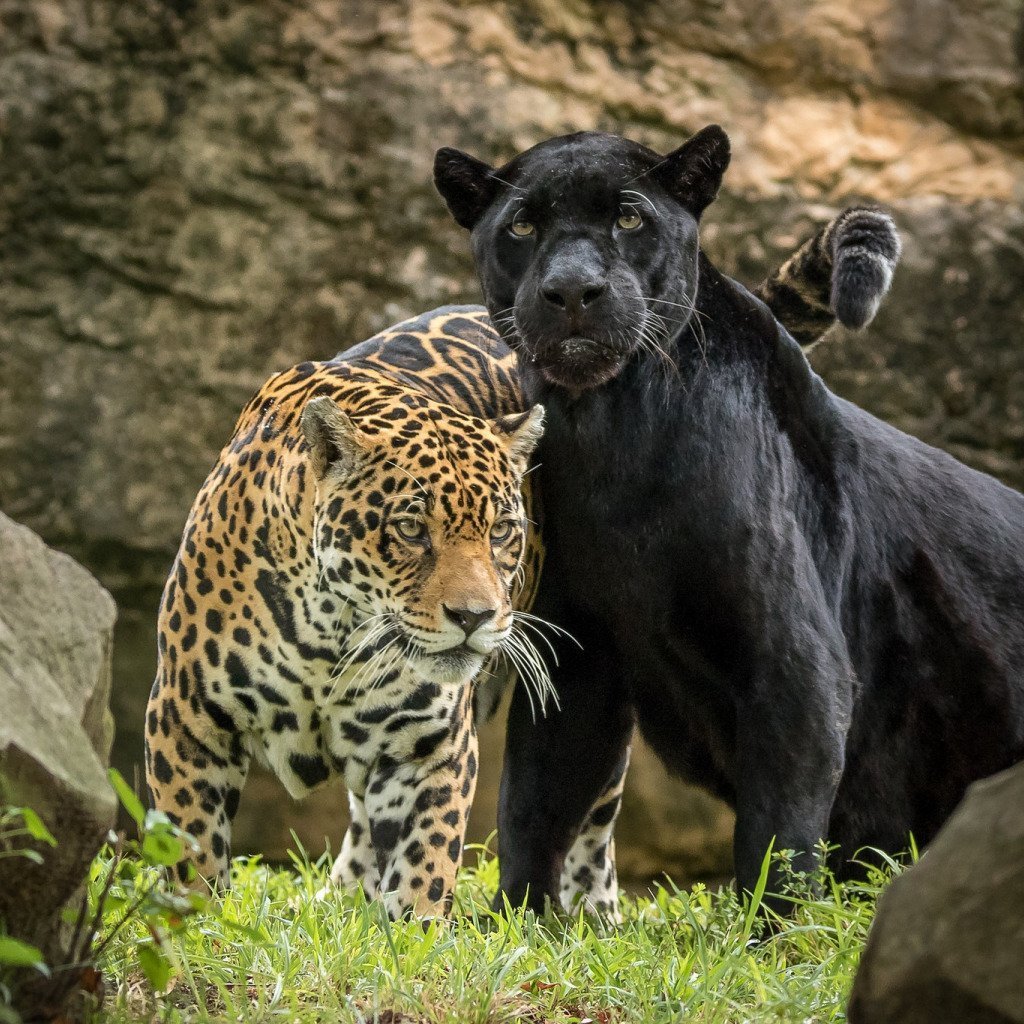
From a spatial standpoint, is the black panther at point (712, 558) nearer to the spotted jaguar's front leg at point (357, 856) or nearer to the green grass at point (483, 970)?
the green grass at point (483, 970)

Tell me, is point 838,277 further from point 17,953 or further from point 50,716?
point 17,953

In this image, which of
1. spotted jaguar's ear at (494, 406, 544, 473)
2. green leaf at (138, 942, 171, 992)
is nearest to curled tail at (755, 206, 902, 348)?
spotted jaguar's ear at (494, 406, 544, 473)

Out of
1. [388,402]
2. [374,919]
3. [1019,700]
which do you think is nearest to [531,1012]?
[374,919]

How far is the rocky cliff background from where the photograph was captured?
8.52 meters

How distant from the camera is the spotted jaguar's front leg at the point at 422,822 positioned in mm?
4887

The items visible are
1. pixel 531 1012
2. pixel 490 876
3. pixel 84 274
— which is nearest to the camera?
pixel 531 1012

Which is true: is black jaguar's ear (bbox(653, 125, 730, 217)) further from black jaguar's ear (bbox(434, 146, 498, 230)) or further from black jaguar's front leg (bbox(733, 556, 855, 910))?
black jaguar's front leg (bbox(733, 556, 855, 910))

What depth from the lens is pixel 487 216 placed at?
5.04m

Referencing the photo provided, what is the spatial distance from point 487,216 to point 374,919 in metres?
2.13

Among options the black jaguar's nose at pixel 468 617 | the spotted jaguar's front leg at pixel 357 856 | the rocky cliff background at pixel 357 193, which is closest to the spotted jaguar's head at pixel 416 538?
the black jaguar's nose at pixel 468 617

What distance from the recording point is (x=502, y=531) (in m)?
4.82

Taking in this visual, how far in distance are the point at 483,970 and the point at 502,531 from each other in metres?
1.47

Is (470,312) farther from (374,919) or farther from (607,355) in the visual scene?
(374,919)

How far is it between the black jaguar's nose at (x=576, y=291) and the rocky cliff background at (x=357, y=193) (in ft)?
14.3
